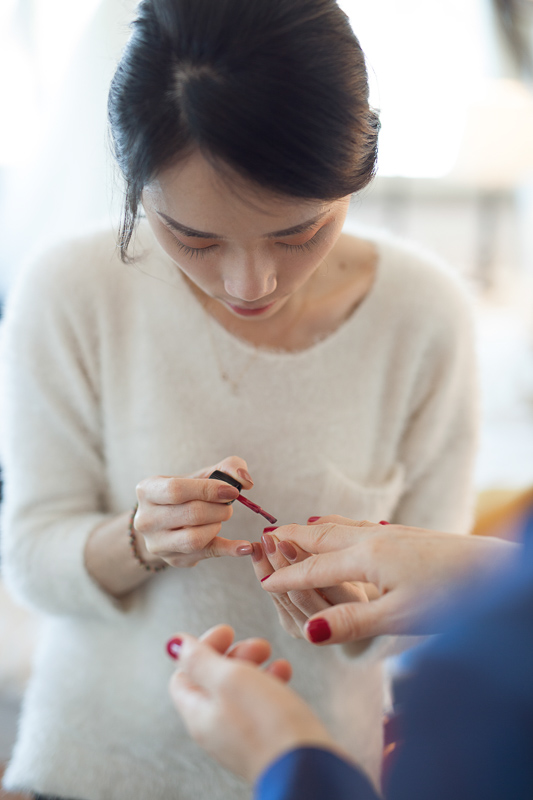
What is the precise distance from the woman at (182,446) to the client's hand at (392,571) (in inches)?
2.8

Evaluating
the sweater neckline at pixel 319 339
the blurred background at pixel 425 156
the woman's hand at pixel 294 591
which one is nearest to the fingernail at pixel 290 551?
the woman's hand at pixel 294 591

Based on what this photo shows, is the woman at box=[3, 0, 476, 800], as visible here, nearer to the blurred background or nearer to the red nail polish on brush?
the red nail polish on brush

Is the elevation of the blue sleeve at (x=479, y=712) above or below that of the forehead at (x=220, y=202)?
below

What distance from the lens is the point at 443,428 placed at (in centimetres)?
65

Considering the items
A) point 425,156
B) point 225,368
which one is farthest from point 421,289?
point 425,156

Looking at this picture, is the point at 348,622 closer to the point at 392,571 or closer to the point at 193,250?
the point at 392,571

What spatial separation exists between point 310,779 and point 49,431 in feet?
1.34

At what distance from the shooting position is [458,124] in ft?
6.32

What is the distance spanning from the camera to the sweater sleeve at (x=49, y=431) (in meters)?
0.56

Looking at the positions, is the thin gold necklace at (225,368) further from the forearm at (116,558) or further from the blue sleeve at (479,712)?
the blue sleeve at (479,712)

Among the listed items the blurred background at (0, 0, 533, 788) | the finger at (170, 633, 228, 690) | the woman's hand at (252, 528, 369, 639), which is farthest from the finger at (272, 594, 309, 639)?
the blurred background at (0, 0, 533, 788)

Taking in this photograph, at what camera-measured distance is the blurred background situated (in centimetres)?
96

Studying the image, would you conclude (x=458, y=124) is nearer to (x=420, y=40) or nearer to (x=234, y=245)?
(x=420, y=40)

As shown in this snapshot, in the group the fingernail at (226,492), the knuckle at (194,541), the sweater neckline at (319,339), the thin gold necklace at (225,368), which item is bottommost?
the knuckle at (194,541)
